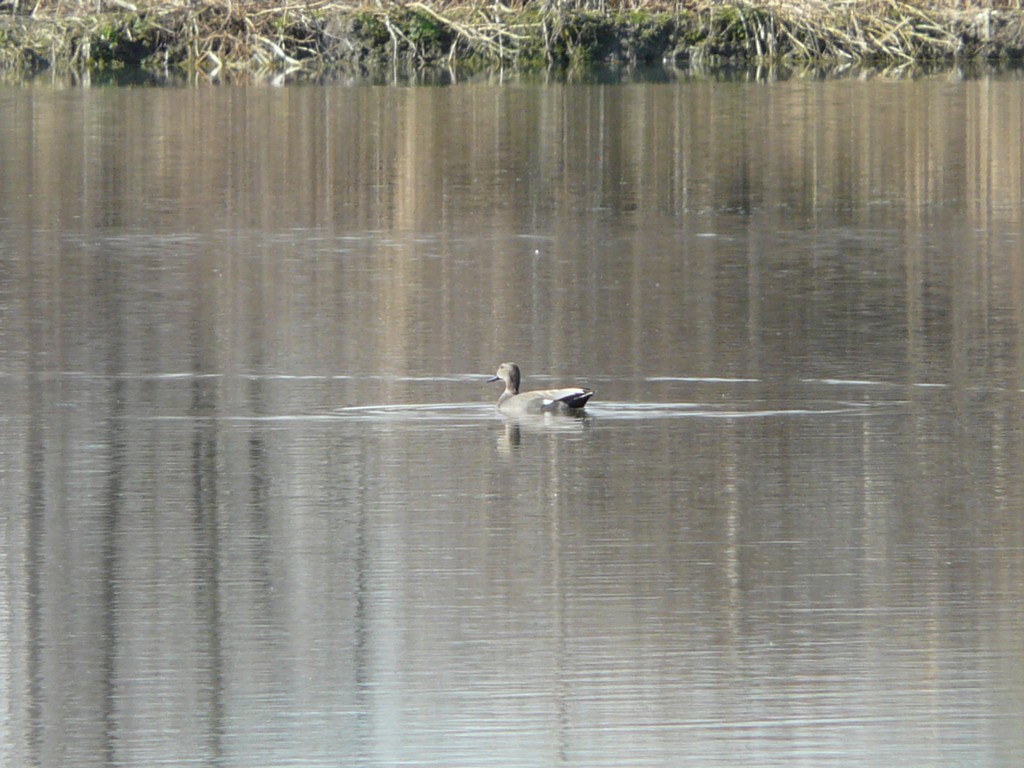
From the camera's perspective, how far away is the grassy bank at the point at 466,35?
145 ft

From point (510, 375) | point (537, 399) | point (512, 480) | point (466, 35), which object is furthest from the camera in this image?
point (466, 35)

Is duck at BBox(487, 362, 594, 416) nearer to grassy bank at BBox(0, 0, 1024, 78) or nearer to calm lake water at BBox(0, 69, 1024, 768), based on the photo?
calm lake water at BBox(0, 69, 1024, 768)

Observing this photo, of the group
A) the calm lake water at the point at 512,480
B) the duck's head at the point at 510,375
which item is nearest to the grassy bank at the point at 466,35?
the calm lake water at the point at 512,480

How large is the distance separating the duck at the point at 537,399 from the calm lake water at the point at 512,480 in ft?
0.50

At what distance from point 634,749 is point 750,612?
1405mm

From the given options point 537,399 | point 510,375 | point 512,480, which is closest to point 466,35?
point 510,375

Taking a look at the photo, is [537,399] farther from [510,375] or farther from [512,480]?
[512,480]

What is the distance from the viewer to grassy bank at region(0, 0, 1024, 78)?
145 ft

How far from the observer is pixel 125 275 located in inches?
656

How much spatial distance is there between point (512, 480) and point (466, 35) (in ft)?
116

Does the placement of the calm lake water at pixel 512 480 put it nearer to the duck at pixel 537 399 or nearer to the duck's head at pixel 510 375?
the duck at pixel 537 399

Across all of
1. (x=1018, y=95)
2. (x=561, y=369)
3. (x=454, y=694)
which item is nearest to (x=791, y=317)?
(x=561, y=369)

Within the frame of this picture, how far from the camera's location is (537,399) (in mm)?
11242

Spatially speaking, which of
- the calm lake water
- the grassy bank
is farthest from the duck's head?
the grassy bank
